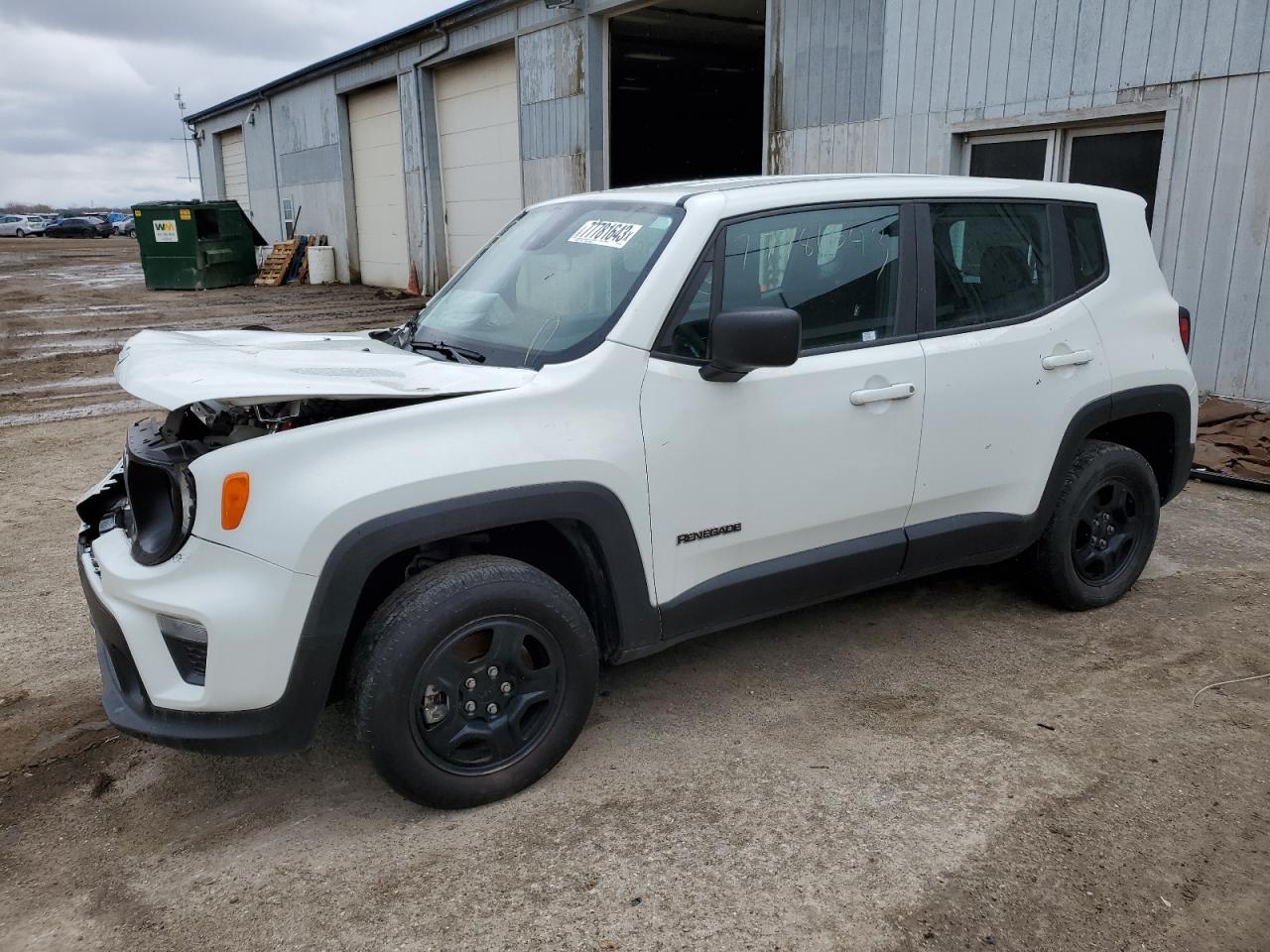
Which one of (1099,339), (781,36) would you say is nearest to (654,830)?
(1099,339)

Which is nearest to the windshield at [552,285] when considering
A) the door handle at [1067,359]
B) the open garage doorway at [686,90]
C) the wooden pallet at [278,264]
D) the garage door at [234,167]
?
the door handle at [1067,359]

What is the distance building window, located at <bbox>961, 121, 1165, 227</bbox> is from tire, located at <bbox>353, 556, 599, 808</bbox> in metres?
6.54

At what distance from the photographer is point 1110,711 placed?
11.5 ft

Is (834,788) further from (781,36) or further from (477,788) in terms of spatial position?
(781,36)

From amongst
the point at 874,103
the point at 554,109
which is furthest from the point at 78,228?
the point at 874,103

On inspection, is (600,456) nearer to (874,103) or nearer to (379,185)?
(874,103)

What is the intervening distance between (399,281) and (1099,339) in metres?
17.5

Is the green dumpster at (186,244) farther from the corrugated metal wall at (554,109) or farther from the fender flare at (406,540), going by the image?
the fender flare at (406,540)

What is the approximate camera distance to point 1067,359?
389 centimetres

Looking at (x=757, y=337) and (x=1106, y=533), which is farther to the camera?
(x=1106, y=533)

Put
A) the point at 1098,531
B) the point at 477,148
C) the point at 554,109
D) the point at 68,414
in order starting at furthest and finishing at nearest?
the point at 477,148, the point at 554,109, the point at 68,414, the point at 1098,531

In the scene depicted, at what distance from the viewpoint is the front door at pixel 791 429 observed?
3086 mm

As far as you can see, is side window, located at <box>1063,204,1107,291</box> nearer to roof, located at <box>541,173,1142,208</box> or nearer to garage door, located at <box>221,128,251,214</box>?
roof, located at <box>541,173,1142,208</box>

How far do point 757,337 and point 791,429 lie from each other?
1.48 ft
